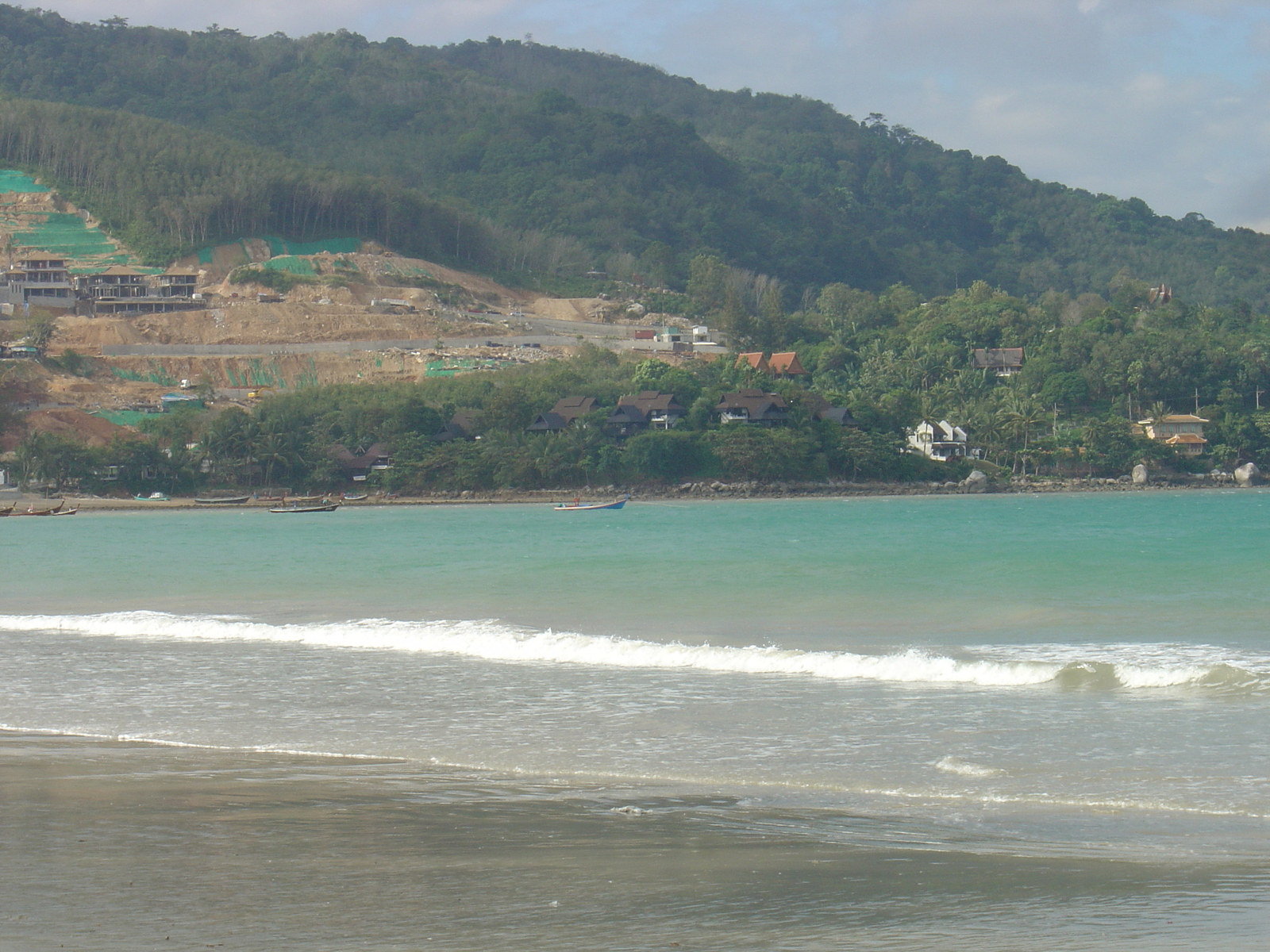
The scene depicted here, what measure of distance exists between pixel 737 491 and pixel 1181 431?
30.0 m

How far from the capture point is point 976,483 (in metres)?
66.3

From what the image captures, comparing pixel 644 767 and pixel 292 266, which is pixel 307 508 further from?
pixel 644 767

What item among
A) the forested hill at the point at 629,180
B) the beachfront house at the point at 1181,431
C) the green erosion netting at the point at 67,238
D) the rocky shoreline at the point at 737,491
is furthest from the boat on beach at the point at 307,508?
the forested hill at the point at 629,180

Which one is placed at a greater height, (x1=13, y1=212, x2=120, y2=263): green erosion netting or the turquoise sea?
(x1=13, y1=212, x2=120, y2=263): green erosion netting

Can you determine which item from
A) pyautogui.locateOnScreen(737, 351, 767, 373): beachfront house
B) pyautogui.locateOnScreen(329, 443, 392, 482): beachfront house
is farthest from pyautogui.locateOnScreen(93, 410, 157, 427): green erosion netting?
pyautogui.locateOnScreen(737, 351, 767, 373): beachfront house

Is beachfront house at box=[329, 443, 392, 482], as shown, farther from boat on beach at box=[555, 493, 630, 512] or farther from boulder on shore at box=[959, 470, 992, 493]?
boulder on shore at box=[959, 470, 992, 493]

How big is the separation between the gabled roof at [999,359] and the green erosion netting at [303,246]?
48.9 meters

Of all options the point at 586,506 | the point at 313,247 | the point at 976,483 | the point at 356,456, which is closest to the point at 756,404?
the point at 976,483

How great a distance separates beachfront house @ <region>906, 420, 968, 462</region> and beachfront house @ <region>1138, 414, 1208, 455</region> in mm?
11427

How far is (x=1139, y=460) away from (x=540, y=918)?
71.1 m

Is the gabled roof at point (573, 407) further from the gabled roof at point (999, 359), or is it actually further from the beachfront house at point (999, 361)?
→ the gabled roof at point (999, 359)

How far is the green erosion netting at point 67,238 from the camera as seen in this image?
297 ft

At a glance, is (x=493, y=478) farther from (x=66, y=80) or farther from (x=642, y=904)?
(x=66, y=80)

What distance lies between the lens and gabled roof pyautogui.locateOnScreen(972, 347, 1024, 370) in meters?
84.4
